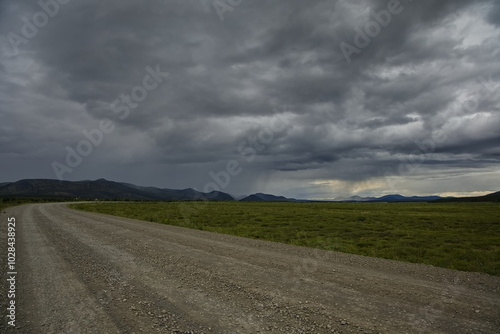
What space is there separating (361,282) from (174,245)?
416 inches

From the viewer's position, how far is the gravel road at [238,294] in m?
6.45

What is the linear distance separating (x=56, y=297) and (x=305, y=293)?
24.2ft

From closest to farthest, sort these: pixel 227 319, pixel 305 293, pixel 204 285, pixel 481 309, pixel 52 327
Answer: pixel 52 327 < pixel 227 319 < pixel 481 309 < pixel 305 293 < pixel 204 285

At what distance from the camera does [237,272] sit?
10.6 metres

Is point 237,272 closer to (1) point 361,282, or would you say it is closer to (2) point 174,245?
(1) point 361,282

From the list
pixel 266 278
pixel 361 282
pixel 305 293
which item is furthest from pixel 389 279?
pixel 266 278

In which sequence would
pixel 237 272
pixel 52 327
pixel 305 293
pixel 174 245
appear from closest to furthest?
pixel 52 327 < pixel 305 293 < pixel 237 272 < pixel 174 245

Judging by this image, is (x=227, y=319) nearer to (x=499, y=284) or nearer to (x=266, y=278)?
(x=266, y=278)

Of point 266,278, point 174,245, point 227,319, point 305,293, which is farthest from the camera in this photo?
point 174,245

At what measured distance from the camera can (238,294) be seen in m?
8.28

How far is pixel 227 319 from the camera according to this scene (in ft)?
21.9

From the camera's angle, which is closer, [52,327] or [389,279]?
[52,327]

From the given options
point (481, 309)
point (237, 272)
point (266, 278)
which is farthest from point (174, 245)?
point (481, 309)

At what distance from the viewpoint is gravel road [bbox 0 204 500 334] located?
645 centimetres
